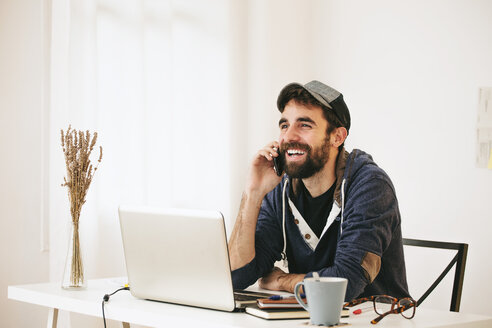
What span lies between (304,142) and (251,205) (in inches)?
10.2

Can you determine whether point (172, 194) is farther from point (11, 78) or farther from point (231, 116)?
point (11, 78)

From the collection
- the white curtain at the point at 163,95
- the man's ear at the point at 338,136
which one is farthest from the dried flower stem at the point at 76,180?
the white curtain at the point at 163,95

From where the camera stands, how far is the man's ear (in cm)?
198

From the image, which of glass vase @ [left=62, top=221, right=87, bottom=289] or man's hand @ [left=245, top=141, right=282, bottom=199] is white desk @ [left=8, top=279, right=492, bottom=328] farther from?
man's hand @ [left=245, top=141, right=282, bottom=199]

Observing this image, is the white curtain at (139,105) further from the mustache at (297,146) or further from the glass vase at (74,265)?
the mustache at (297,146)

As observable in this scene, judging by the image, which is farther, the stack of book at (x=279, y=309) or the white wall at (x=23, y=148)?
the white wall at (x=23, y=148)

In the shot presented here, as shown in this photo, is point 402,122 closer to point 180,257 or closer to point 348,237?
point 348,237

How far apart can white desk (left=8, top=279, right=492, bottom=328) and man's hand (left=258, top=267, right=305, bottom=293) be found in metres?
0.34

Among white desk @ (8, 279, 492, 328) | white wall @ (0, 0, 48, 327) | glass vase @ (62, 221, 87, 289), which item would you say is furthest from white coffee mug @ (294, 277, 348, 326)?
white wall @ (0, 0, 48, 327)

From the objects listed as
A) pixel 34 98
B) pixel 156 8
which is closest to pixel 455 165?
pixel 156 8

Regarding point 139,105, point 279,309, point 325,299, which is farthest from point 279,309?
point 139,105

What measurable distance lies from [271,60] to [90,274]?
1.58 m

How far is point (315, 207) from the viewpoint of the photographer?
6.39 feet

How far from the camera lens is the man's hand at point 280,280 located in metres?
1.68
